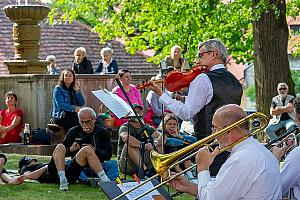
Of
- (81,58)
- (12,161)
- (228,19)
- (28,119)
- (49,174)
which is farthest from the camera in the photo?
(228,19)

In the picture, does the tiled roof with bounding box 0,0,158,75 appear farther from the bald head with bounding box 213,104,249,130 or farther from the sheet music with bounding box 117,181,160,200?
the bald head with bounding box 213,104,249,130

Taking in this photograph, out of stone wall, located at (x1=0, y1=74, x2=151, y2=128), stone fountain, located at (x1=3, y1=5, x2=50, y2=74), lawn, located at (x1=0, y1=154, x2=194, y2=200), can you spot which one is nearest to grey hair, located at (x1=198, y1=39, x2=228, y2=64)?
lawn, located at (x1=0, y1=154, x2=194, y2=200)

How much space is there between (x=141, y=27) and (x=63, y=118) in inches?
590

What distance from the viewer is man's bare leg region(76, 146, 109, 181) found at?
37.1 feet

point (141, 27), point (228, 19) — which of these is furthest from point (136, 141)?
point (141, 27)

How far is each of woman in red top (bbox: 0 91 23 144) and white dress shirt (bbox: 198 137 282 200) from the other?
9188 mm

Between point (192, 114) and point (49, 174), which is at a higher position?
point (192, 114)

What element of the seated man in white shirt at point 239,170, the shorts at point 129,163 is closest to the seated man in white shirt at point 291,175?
Answer: the seated man in white shirt at point 239,170

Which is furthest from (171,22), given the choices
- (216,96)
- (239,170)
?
(239,170)

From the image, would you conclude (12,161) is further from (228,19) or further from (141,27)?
(141,27)

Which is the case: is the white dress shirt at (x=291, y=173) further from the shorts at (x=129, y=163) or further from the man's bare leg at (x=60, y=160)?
the shorts at (x=129, y=163)

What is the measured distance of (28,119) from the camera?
15883 millimetres

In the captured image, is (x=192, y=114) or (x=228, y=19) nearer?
(x=192, y=114)

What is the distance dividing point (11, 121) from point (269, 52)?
18.1ft
